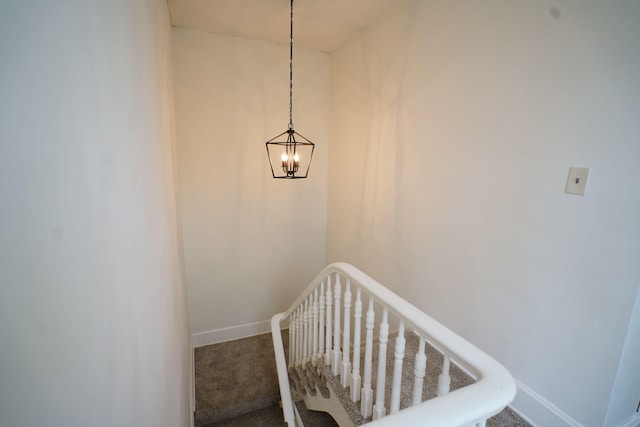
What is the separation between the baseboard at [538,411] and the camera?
1401mm

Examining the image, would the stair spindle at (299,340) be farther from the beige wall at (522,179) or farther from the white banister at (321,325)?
the beige wall at (522,179)

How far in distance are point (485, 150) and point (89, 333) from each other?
1868 millimetres

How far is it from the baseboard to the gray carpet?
0.48m

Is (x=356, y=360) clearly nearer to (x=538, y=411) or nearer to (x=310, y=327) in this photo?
(x=310, y=327)

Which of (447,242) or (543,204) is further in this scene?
(447,242)

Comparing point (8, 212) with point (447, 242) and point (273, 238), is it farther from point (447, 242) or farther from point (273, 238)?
point (273, 238)

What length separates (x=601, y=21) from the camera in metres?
1.20

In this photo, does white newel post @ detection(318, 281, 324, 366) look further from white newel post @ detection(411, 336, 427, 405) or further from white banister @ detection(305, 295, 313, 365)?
white newel post @ detection(411, 336, 427, 405)

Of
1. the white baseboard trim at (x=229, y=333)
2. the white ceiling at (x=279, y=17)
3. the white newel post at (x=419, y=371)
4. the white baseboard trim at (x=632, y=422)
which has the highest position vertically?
the white ceiling at (x=279, y=17)

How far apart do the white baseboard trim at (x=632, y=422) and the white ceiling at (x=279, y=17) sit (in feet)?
9.32

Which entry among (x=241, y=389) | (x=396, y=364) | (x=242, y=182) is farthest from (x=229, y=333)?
(x=396, y=364)

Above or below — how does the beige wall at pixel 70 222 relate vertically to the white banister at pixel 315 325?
above

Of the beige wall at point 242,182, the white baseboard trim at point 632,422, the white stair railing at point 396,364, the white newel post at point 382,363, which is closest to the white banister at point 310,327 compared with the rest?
the white stair railing at point 396,364

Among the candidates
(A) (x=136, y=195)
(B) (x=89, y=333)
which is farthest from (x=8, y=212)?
(A) (x=136, y=195)
